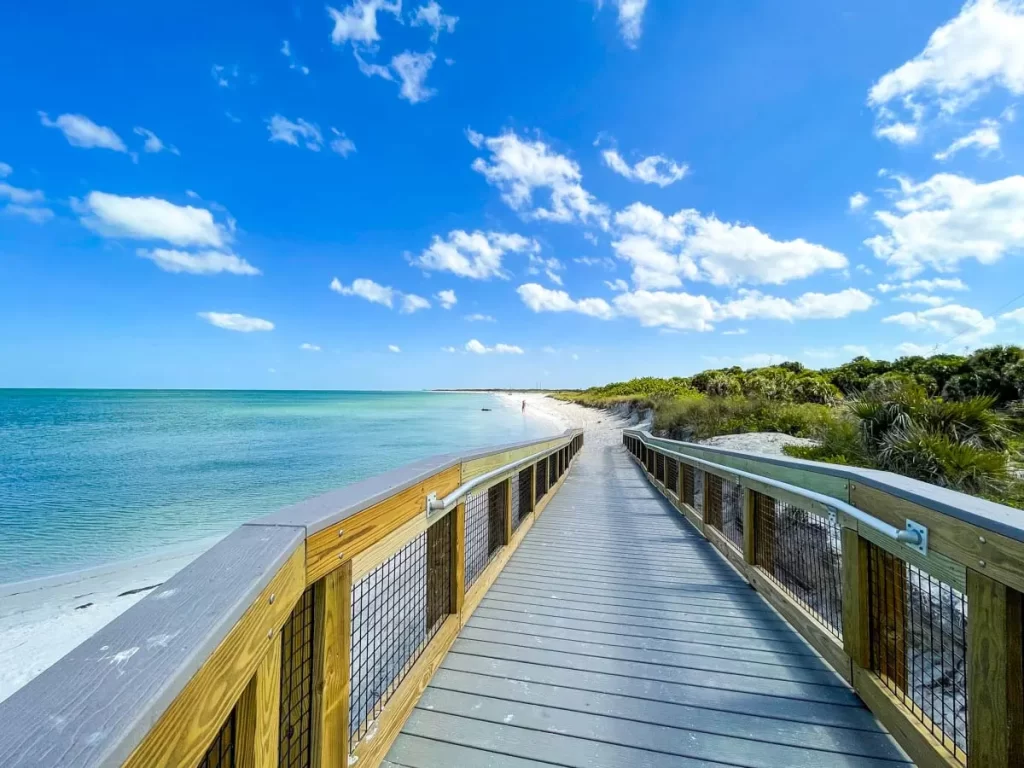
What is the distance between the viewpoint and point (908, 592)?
6.54 feet

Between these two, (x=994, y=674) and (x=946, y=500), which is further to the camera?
(x=946, y=500)

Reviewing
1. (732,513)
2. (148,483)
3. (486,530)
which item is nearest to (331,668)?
(486,530)

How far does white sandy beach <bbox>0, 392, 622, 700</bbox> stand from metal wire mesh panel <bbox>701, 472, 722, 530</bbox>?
5963mm

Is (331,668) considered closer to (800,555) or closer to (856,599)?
(856,599)

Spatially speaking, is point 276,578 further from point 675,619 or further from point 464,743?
point 675,619

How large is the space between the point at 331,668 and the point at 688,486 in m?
5.44

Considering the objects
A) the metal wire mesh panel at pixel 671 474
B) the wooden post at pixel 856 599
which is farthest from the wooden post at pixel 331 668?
the metal wire mesh panel at pixel 671 474

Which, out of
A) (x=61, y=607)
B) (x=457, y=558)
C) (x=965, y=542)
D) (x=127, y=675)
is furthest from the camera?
(x=61, y=607)

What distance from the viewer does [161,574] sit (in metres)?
6.98

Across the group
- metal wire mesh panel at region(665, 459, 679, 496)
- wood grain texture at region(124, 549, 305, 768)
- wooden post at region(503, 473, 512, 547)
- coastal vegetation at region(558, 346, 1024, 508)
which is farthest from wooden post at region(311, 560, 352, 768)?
coastal vegetation at region(558, 346, 1024, 508)

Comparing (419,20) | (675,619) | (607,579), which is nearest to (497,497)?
(607,579)

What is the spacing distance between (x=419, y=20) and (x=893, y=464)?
13.5 metres

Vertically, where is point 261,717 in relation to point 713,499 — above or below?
above

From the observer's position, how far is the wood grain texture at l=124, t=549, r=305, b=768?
616 millimetres
